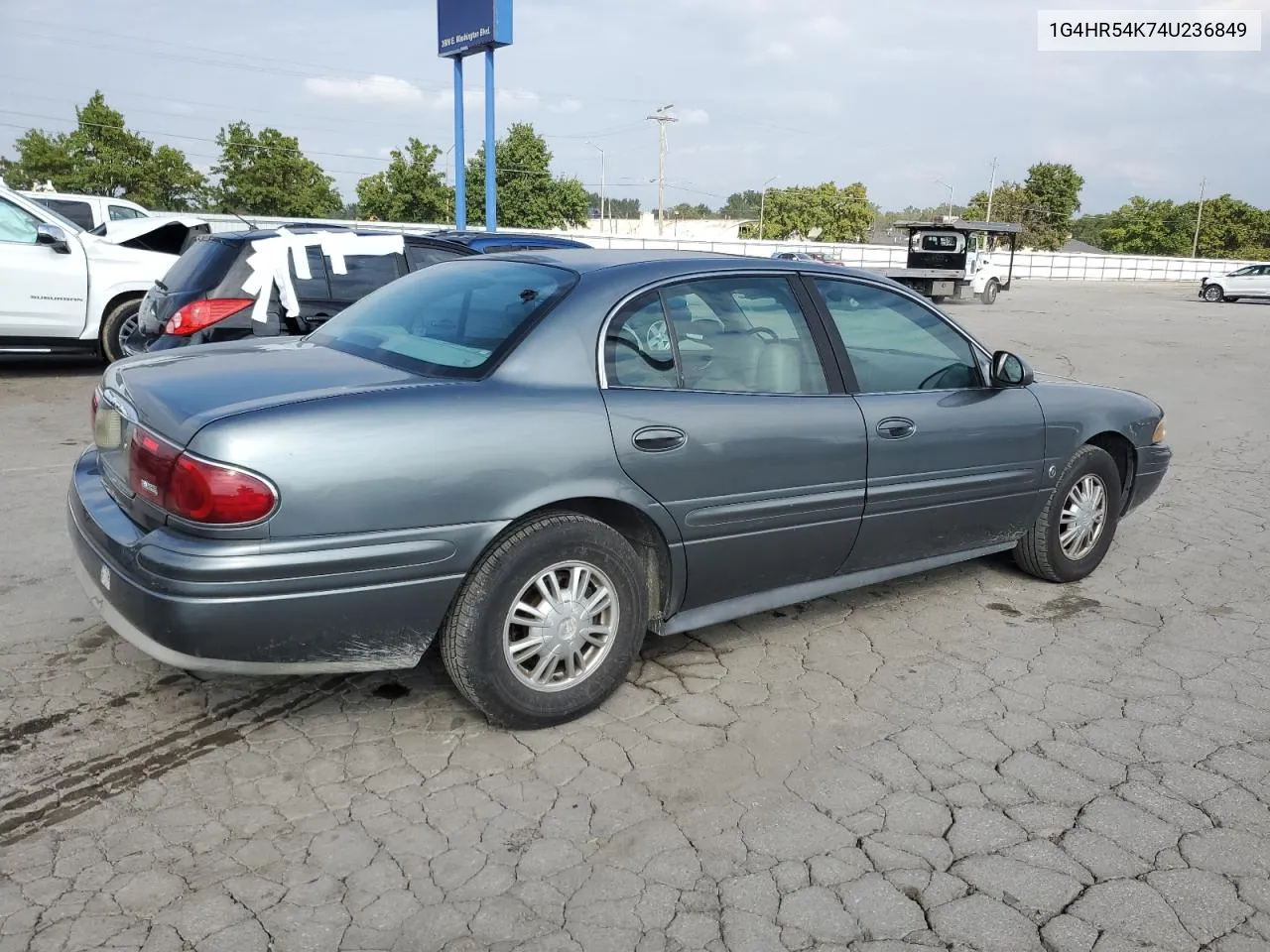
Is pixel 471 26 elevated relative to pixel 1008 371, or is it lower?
elevated

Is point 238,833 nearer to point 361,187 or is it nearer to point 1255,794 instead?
point 1255,794

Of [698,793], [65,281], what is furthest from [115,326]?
[698,793]

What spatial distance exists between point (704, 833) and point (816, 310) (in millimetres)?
2107

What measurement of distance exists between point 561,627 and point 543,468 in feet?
1.76

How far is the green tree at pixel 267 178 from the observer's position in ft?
178

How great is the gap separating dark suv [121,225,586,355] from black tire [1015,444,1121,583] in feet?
13.3

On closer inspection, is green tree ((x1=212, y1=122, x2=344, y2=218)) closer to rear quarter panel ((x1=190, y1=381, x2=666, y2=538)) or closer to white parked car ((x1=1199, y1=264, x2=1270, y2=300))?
white parked car ((x1=1199, y1=264, x2=1270, y2=300))

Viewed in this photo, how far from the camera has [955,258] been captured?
2964 centimetres

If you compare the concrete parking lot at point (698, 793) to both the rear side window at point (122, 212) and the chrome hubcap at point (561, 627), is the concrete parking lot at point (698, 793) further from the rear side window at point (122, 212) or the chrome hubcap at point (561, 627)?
the rear side window at point (122, 212)

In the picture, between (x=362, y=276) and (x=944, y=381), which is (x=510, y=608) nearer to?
(x=944, y=381)

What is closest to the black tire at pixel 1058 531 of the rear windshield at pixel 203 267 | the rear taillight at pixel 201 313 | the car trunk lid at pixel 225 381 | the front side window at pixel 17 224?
the car trunk lid at pixel 225 381

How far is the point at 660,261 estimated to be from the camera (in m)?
3.82

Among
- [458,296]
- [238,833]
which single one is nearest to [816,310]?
[458,296]

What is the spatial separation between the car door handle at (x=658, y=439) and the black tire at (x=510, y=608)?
30 cm
